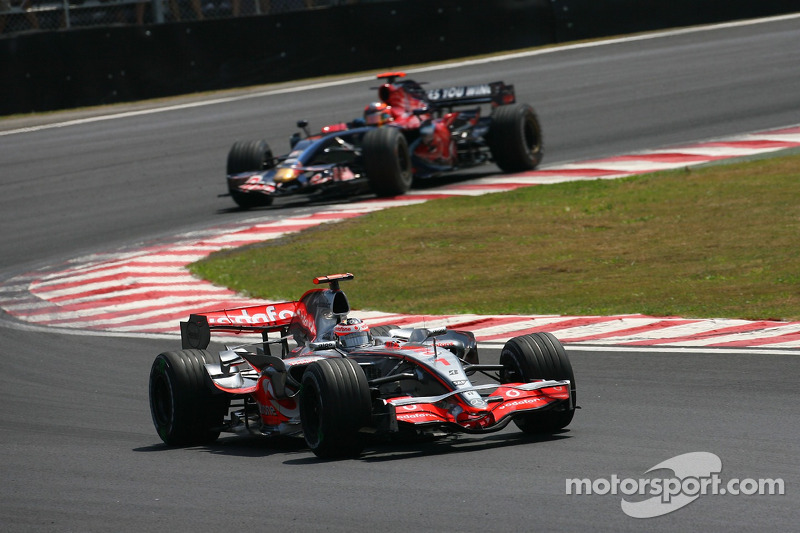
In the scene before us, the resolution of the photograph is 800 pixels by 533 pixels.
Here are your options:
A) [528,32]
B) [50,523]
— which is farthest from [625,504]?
[528,32]

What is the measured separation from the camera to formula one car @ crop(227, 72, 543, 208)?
18.7 m

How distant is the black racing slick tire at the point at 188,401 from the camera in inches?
313

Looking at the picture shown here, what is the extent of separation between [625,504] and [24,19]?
71.7 ft

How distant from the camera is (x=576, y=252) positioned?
46.4ft

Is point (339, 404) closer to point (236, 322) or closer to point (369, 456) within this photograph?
point (369, 456)

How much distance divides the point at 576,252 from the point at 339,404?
778cm

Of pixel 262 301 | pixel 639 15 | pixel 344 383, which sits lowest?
pixel 262 301

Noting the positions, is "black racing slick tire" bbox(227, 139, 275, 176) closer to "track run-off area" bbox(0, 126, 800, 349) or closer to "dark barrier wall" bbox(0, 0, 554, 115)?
"track run-off area" bbox(0, 126, 800, 349)

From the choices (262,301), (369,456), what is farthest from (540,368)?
(262,301)

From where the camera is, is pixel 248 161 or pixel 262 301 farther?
pixel 248 161

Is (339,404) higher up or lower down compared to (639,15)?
lower down

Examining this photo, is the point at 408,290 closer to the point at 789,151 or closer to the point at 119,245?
the point at 119,245

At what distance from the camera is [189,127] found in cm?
2445
